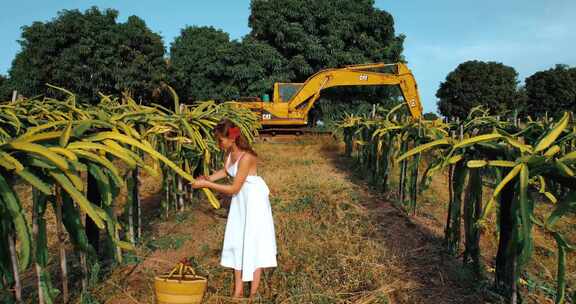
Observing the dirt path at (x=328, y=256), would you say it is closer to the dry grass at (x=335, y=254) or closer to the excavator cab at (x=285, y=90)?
the dry grass at (x=335, y=254)

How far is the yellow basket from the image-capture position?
2.77 m

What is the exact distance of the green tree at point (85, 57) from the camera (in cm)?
2144

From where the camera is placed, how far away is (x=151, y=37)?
2403 centimetres

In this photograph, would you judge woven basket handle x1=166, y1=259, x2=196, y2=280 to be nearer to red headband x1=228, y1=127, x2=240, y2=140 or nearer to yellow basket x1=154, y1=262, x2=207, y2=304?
yellow basket x1=154, y1=262, x2=207, y2=304

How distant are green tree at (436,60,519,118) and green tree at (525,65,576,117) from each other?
2544 mm

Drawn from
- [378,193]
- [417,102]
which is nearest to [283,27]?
[417,102]

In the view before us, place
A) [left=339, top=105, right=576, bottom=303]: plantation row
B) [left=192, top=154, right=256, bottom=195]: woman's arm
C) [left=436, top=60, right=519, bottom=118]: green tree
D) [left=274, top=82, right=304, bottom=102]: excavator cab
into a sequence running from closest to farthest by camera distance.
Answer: [left=339, top=105, right=576, bottom=303]: plantation row → [left=192, top=154, right=256, bottom=195]: woman's arm → [left=274, top=82, right=304, bottom=102]: excavator cab → [left=436, top=60, right=519, bottom=118]: green tree

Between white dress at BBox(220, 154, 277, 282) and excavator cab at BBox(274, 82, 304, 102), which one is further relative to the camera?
excavator cab at BBox(274, 82, 304, 102)

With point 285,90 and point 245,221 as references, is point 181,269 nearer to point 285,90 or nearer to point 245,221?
point 245,221

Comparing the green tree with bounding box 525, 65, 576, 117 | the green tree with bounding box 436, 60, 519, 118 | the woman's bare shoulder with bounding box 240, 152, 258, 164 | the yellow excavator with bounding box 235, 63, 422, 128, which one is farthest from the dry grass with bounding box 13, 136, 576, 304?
the green tree with bounding box 525, 65, 576, 117

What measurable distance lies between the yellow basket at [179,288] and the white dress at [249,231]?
0.52 meters

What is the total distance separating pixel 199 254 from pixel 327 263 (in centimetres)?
118

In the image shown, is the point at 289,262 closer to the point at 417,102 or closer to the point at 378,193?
the point at 378,193

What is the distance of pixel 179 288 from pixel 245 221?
77cm
